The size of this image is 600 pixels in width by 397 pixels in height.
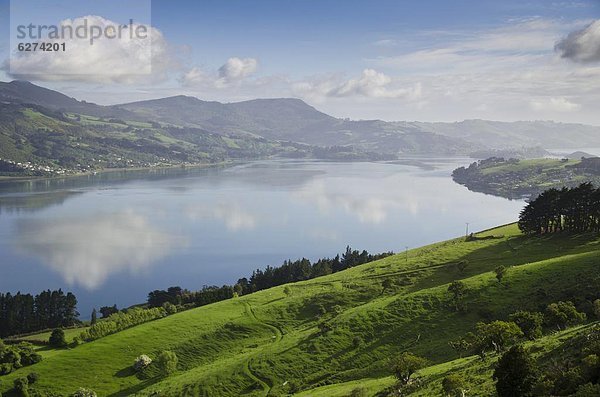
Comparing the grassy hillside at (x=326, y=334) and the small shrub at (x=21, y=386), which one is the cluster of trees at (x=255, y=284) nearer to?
the grassy hillside at (x=326, y=334)

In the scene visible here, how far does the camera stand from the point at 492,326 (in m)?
48.8

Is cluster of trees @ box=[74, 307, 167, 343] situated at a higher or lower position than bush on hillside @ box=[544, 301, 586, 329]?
lower

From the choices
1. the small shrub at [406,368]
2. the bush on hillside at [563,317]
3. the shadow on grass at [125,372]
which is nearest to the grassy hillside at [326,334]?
the shadow on grass at [125,372]

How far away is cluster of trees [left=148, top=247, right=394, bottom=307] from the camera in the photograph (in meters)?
110

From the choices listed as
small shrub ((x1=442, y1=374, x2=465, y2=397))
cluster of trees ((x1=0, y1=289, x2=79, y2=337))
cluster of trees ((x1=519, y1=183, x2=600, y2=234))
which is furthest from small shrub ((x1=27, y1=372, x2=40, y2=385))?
cluster of trees ((x1=519, y1=183, x2=600, y2=234))

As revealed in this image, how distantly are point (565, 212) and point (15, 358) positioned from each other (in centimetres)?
10601

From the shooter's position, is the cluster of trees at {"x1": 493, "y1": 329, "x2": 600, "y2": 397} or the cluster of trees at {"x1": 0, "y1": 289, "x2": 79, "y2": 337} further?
the cluster of trees at {"x1": 0, "y1": 289, "x2": 79, "y2": 337}

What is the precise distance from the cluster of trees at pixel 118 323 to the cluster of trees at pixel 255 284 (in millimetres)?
14432

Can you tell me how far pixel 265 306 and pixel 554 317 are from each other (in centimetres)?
4880

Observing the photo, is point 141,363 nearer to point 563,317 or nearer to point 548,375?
point 563,317

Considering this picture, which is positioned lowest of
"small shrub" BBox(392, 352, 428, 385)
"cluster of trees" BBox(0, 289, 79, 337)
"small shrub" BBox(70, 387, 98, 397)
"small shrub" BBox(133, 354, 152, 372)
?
"cluster of trees" BBox(0, 289, 79, 337)

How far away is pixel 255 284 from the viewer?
413 feet

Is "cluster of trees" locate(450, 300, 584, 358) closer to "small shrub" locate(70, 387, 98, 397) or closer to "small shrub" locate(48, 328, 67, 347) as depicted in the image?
"small shrub" locate(70, 387, 98, 397)

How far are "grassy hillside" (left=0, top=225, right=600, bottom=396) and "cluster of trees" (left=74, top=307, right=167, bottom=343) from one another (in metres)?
4.17
